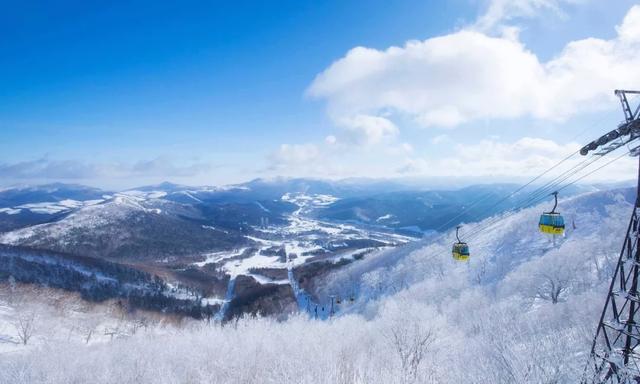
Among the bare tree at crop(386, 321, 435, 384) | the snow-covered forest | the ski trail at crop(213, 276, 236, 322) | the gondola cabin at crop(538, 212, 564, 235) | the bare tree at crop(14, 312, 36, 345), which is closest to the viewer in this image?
the gondola cabin at crop(538, 212, 564, 235)

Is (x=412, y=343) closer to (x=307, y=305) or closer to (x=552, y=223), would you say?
(x=552, y=223)

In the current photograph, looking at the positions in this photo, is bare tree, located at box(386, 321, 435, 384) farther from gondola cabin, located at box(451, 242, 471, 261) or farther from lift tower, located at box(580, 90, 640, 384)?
lift tower, located at box(580, 90, 640, 384)

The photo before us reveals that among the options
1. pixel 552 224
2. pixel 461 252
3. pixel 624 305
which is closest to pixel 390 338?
pixel 461 252

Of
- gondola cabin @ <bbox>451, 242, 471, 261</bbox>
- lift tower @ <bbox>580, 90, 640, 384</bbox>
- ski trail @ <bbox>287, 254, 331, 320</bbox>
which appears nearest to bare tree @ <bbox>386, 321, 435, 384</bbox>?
gondola cabin @ <bbox>451, 242, 471, 261</bbox>

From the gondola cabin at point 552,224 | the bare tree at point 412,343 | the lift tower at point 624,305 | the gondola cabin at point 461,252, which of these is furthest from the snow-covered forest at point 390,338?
the gondola cabin at point 552,224

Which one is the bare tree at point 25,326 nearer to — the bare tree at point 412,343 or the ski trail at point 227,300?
the ski trail at point 227,300
